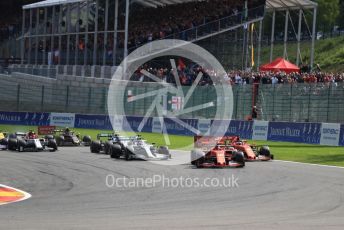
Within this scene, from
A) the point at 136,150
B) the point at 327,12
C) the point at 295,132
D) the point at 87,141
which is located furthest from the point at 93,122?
the point at 327,12

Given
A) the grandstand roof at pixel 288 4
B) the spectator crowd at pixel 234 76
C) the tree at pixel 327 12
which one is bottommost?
the spectator crowd at pixel 234 76

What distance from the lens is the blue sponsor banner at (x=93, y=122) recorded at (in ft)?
142

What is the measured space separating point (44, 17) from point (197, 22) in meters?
14.9

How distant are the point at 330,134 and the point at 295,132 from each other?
2.29m

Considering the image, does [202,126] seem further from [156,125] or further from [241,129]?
[156,125]

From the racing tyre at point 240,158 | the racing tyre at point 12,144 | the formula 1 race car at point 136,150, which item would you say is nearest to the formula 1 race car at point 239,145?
the racing tyre at point 240,158

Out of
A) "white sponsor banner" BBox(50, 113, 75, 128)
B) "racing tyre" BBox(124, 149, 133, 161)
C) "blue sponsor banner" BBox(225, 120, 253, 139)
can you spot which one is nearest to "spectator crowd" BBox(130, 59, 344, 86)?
"blue sponsor banner" BBox(225, 120, 253, 139)

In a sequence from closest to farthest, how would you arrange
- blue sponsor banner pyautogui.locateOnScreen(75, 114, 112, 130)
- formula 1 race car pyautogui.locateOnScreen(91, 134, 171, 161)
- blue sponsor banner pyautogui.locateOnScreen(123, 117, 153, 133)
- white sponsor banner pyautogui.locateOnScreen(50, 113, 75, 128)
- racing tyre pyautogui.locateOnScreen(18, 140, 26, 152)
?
formula 1 race car pyautogui.locateOnScreen(91, 134, 171, 161)
racing tyre pyautogui.locateOnScreen(18, 140, 26, 152)
blue sponsor banner pyautogui.locateOnScreen(123, 117, 153, 133)
blue sponsor banner pyautogui.locateOnScreen(75, 114, 112, 130)
white sponsor banner pyautogui.locateOnScreen(50, 113, 75, 128)

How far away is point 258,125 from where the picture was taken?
1367 inches

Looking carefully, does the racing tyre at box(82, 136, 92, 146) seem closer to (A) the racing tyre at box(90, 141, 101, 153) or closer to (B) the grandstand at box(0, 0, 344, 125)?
(A) the racing tyre at box(90, 141, 101, 153)

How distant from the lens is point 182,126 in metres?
39.9

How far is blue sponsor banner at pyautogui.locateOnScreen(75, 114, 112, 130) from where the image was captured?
142ft

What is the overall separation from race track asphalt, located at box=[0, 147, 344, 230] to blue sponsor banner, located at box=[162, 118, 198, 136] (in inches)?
695

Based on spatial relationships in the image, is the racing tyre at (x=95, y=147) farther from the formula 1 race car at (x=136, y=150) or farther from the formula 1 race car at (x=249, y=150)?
the formula 1 race car at (x=249, y=150)
